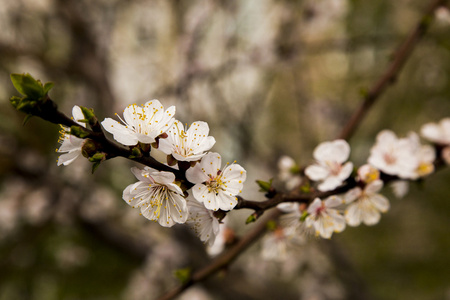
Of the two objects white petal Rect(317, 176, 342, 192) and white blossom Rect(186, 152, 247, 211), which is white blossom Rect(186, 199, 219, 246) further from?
white petal Rect(317, 176, 342, 192)

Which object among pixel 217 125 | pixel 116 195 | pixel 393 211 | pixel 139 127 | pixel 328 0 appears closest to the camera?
pixel 139 127

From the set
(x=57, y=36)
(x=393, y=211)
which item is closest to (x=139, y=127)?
(x=57, y=36)

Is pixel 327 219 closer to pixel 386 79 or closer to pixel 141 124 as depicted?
pixel 141 124

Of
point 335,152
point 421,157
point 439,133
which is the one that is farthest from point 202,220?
point 439,133

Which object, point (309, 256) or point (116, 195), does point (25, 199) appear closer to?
point (116, 195)

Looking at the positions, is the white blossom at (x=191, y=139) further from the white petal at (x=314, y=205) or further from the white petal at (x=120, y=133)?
the white petal at (x=314, y=205)

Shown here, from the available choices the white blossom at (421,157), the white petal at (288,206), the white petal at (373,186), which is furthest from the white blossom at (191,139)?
the white blossom at (421,157)

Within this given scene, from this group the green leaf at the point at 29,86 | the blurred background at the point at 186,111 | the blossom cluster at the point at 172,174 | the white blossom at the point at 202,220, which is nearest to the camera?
the green leaf at the point at 29,86
